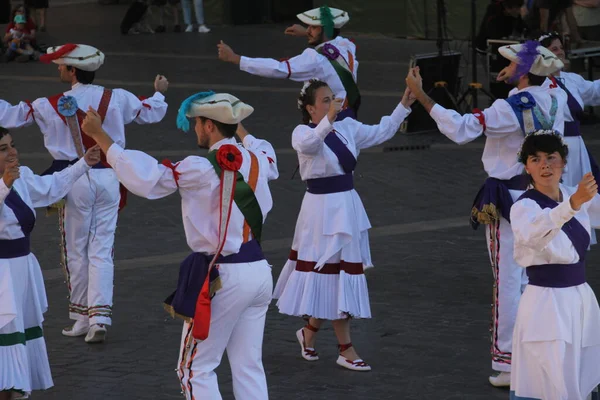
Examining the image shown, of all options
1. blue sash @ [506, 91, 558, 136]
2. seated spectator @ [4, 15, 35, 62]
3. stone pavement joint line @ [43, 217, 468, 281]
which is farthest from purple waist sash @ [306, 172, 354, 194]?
seated spectator @ [4, 15, 35, 62]

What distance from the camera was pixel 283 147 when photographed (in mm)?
15000

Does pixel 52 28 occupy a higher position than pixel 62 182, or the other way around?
pixel 62 182

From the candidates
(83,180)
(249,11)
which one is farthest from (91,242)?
(249,11)

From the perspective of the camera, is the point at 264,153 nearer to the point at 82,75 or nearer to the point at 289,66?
the point at 82,75

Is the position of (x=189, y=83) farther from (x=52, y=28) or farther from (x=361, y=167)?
(x=52, y=28)

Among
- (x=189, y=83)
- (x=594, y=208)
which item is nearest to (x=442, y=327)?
(x=594, y=208)


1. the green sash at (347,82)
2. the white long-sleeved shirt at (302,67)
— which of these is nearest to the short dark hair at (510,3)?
the white long-sleeved shirt at (302,67)

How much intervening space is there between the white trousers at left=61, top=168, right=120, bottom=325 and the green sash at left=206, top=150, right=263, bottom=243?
271 cm

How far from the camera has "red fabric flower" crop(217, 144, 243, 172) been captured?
19.3ft

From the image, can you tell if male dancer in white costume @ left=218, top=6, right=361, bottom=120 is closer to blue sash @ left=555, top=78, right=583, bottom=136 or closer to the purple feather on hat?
blue sash @ left=555, top=78, right=583, bottom=136

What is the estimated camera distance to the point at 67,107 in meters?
8.40

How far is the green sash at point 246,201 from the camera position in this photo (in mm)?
5945

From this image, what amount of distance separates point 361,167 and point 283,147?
137cm

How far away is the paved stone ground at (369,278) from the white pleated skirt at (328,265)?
1.31 ft
